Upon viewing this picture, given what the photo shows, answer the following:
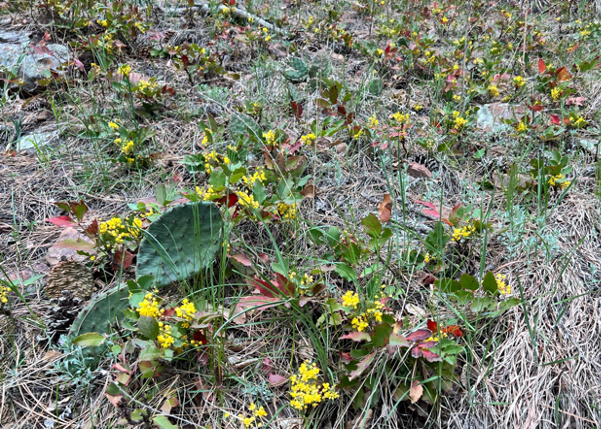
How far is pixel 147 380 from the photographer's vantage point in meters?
1.51

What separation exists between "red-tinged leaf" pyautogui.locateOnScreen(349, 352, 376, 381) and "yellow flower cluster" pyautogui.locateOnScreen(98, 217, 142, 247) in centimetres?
105

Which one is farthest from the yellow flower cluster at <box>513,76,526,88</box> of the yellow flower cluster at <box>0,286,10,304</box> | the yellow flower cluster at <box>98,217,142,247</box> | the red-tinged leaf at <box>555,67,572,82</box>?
the yellow flower cluster at <box>0,286,10,304</box>

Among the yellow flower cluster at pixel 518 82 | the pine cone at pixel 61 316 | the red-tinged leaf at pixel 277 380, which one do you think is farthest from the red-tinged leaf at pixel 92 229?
the yellow flower cluster at pixel 518 82

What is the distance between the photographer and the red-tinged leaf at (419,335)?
147 centimetres

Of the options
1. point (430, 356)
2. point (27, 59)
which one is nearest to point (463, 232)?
point (430, 356)

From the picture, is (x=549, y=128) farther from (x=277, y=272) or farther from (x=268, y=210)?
(x=277, y=272)

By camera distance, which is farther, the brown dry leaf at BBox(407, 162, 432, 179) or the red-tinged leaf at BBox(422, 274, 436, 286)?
the brown dry leaf at BBox(407, 162, 432, 179)

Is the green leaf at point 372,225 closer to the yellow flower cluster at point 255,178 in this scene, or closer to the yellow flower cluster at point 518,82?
the yellow flower cluster at point 255,178

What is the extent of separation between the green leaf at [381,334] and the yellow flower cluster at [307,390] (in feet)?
0.73

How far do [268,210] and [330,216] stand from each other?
1.26 ft

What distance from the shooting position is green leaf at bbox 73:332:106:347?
148cm

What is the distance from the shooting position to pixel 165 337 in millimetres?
1478

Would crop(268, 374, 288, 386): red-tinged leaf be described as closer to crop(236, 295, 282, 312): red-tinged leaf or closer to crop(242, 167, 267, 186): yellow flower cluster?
crop(236, 295, 282, 312): red-tinged leaf

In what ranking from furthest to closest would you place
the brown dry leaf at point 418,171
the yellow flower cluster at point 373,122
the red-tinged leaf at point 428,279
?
the yellow flower cluster at point 373,122 < the brown dry leaf at point 418,171 < the red-tinged leaf at point 428,279
